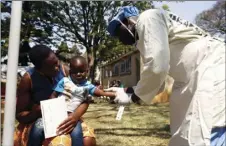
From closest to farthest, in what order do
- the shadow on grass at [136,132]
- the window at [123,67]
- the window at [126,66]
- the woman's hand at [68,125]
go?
the woman's hand at [68,125]
the shadow on grass at [136,132]
the window at [126,66]
the window at [123,67]

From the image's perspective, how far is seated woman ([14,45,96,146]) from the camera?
2.35m

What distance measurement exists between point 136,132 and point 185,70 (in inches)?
165

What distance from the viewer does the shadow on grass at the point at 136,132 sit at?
219 inches

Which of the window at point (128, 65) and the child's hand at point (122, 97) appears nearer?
the child's hand at point (122, 97)

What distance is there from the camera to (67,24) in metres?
17.4

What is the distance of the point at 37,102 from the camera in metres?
2.40

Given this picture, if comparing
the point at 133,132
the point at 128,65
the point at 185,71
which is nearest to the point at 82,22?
the point at 128,65

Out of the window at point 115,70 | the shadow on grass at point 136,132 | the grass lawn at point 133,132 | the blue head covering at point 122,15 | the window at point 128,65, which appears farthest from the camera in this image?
the window at point 115,70

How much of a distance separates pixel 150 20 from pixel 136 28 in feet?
0.40

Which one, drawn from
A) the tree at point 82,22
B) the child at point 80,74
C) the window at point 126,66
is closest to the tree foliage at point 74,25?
the tree at point 82,22

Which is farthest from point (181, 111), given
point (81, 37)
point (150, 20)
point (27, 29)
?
point (81, 37)

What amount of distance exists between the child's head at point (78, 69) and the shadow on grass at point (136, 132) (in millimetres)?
3124

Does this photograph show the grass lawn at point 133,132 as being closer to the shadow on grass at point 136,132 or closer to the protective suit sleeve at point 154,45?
the shadow on grass at point 136,132

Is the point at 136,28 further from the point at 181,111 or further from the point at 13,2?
the point at 13,2
